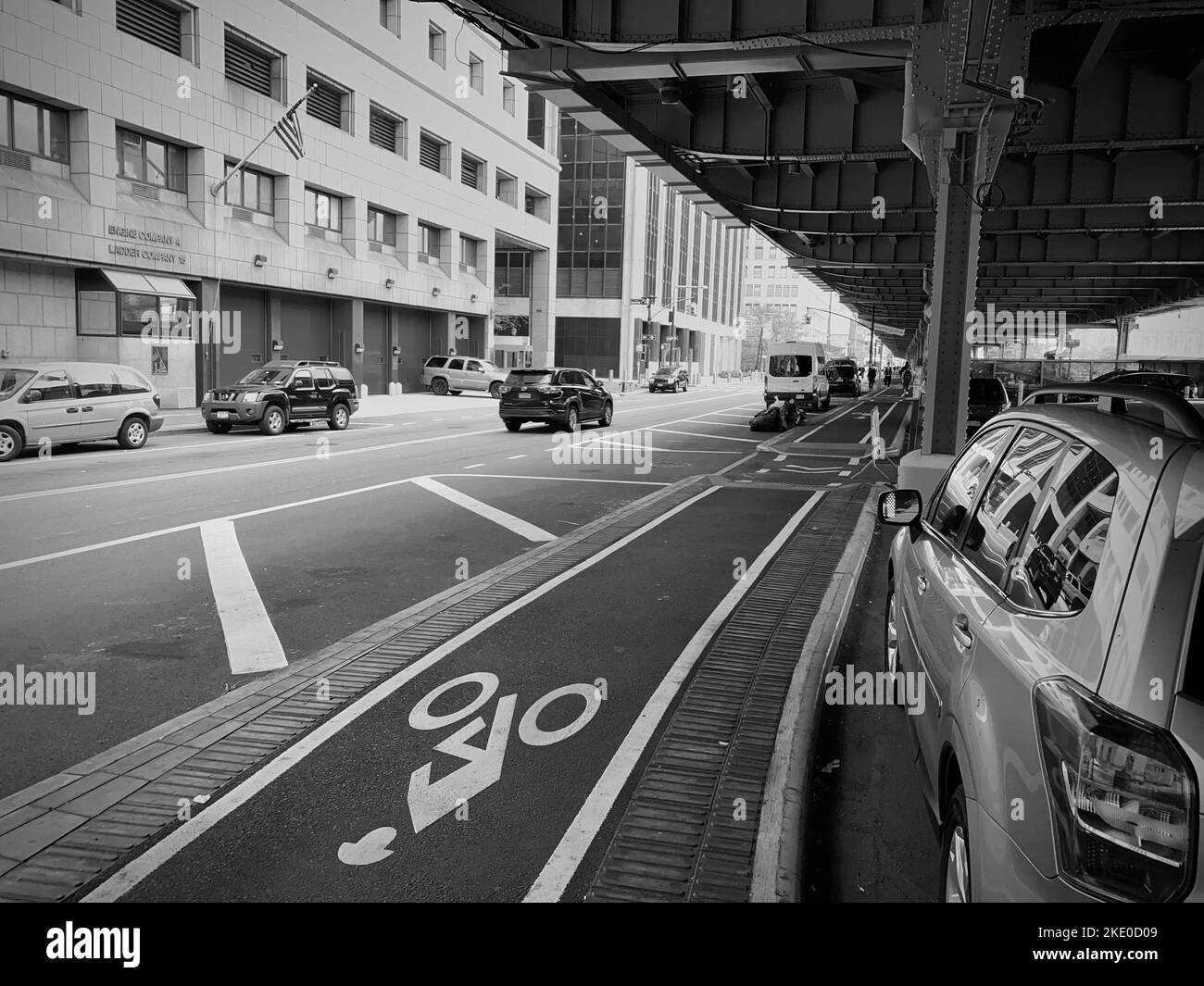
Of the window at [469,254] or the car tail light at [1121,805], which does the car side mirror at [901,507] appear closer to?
the car tail light at [1121,805]

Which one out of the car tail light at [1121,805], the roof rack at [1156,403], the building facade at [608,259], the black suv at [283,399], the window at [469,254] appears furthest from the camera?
the building facade at [608,259]

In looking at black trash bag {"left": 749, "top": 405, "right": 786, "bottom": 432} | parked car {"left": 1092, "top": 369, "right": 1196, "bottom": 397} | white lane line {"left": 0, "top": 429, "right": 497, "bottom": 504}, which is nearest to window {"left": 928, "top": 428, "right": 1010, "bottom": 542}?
parked car {"left": 1092, "top": 369, "right": 1196, "bottom": 397}

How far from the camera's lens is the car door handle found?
10.0 feet

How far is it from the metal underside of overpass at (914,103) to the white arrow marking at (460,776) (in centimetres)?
878

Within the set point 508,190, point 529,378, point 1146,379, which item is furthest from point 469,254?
point 1146,379

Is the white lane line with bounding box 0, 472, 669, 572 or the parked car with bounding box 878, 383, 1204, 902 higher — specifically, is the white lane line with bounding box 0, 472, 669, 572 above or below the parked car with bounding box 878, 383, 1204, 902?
below

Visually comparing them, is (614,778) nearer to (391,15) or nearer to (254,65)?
(254,65)

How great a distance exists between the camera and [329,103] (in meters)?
38.7

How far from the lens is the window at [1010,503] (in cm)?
311

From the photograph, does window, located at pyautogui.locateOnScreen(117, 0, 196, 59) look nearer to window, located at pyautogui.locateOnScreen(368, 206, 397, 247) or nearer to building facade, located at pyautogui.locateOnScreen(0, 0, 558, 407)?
building facade, located at pyautogui.locateOnScreen(0, 0, 558, 407)

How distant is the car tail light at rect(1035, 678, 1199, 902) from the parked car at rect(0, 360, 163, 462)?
18.5 meters

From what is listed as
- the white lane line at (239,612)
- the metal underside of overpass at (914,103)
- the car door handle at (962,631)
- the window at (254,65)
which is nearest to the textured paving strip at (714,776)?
the car door handle at (962,631)
